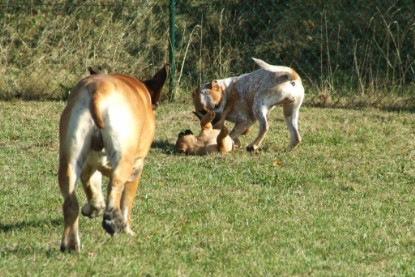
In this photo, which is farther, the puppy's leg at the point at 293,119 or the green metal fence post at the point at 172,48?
the green metal fence post at the point at 172,48

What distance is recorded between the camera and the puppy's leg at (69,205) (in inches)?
221

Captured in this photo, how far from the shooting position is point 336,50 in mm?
14086

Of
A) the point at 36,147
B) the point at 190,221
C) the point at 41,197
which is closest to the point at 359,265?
the point at 190,221

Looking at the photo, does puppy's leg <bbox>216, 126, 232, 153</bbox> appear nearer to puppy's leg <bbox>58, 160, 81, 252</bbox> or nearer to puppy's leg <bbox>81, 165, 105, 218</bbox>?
puppy's leg <bbox>81, 165, 105, 218</bbox>

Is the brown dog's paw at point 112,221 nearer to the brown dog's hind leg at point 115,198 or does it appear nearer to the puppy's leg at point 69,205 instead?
the brown dog's hind leg at point 115,198

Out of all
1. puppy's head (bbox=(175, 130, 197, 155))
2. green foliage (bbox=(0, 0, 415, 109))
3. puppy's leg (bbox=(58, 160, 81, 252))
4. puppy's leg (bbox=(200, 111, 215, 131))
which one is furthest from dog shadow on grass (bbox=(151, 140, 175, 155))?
puppy's leg (bbox=(58, 160, 81, 252))

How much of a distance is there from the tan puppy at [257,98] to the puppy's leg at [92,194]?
11.7 ft

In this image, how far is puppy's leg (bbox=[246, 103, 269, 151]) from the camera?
32.7ft

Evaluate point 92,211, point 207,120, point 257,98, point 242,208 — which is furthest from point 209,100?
point 92,211

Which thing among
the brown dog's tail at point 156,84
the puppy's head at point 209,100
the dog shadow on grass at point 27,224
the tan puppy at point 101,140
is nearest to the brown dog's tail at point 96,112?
the tan puppy at point 101,140

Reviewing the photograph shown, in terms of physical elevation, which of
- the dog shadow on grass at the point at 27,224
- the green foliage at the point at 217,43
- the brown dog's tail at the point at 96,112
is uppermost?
the brown dog's tail at the point at 96,112

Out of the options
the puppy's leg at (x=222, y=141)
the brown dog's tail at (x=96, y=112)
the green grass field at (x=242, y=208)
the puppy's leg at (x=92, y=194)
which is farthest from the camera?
the puppy's leg at (x=222, y=141)

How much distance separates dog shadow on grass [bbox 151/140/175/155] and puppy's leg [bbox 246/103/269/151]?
0.79 m

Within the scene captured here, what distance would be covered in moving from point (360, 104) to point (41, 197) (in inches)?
236
